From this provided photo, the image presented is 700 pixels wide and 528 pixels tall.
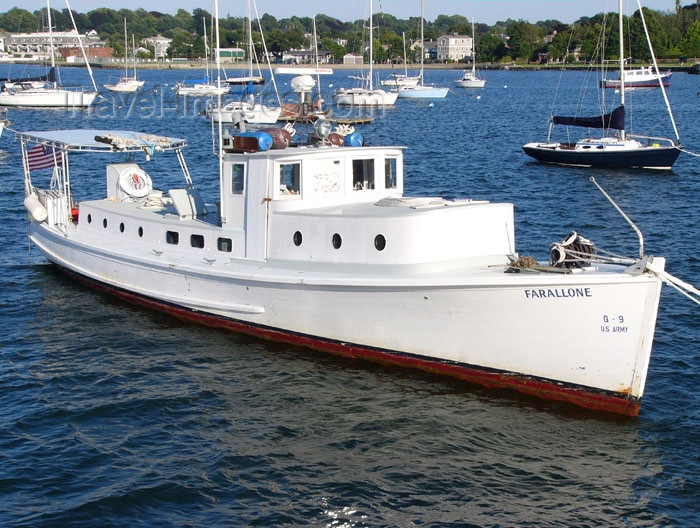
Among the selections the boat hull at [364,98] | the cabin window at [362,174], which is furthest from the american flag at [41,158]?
the boat hull at [364,98]

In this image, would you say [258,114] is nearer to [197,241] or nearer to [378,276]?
[197,241]

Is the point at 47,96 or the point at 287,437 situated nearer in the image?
the point at 287,437

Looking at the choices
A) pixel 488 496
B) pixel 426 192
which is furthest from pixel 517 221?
pixel 488 496

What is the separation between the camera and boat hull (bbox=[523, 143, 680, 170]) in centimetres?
4847

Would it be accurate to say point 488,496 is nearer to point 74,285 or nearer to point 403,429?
point 403,429

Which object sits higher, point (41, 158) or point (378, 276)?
point (41, 158)

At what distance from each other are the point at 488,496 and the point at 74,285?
16.1m

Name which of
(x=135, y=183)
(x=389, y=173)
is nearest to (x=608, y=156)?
(x=135, y=183)

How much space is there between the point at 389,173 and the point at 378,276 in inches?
165

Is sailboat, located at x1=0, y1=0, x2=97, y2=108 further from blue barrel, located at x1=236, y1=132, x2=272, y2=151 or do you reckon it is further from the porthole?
the porthole

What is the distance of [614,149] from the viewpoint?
163ft

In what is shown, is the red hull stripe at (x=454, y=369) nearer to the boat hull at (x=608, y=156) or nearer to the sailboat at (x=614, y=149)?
the sailboat at (x=614, y=149)

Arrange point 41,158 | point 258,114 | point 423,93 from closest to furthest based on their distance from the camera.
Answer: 1. point 41,158
2. point 258,114
3. point 423,93

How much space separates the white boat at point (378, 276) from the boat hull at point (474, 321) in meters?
0.03
